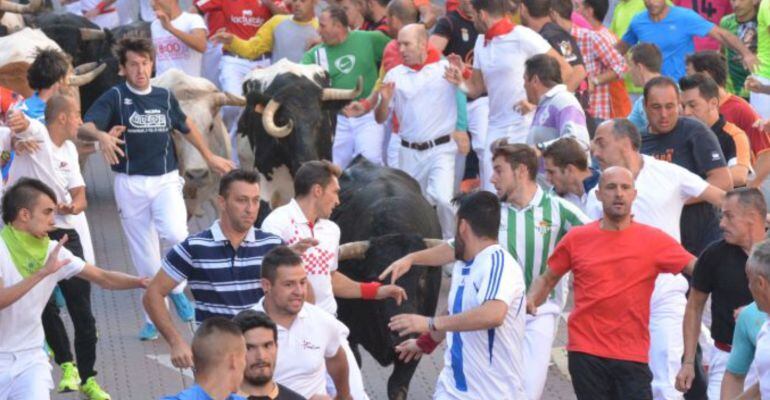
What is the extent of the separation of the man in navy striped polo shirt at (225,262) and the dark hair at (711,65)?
5.13 metres

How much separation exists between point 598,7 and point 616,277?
796 cm

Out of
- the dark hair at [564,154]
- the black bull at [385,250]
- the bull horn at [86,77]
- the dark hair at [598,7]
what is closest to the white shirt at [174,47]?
the bull horn at [86,77]

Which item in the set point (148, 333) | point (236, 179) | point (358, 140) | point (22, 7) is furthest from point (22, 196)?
point (22, 7)

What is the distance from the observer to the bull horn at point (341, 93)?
16438 mm

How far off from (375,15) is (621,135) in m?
7.03

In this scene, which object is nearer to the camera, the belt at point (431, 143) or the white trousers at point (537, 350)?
the white trousers at point (537, 350)

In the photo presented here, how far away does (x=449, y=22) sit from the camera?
17.3 metres

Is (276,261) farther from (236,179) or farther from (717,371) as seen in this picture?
(717,371)

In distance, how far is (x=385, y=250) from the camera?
500 inches

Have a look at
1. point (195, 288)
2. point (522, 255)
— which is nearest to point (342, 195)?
point (522, 255)

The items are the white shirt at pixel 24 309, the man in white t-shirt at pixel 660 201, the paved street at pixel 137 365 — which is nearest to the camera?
→ the white shirt at pixel 24 309

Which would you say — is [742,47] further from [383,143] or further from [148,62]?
[148,62]

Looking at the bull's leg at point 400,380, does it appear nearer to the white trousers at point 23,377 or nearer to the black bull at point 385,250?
the black bull at point 385,250

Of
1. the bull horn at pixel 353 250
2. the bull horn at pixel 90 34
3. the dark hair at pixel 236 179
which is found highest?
the dark hair at pixel 236 179
